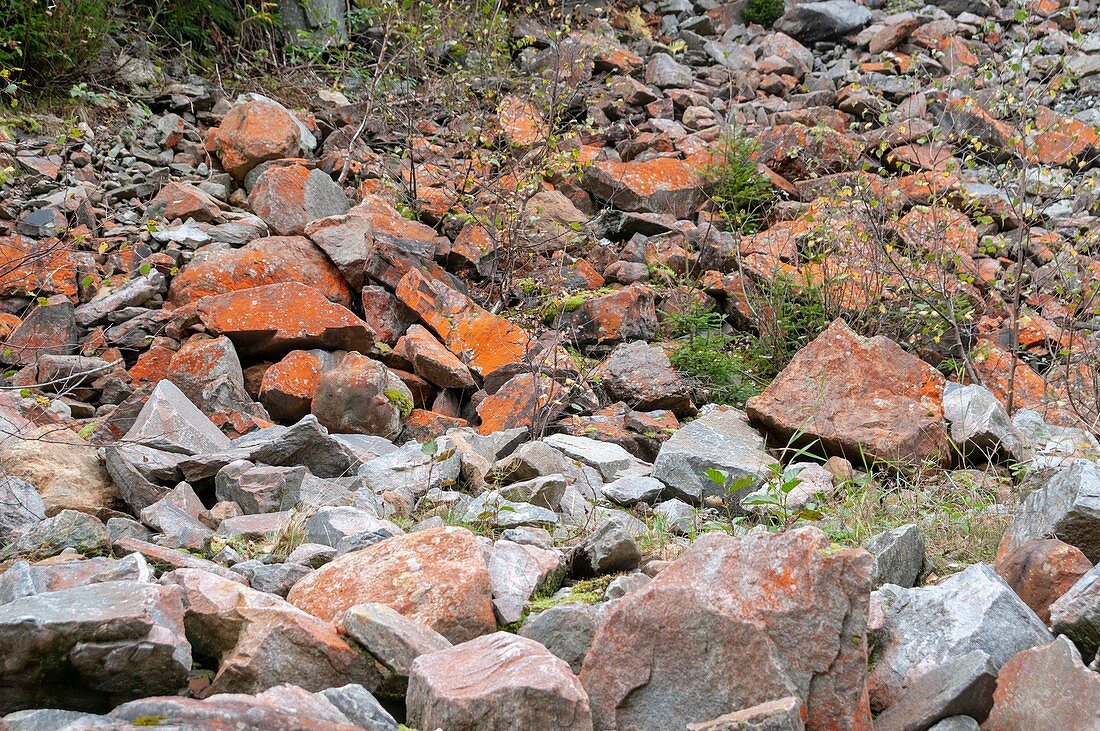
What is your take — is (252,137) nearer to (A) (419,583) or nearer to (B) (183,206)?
(B) (183,206)

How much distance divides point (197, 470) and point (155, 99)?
219 inches

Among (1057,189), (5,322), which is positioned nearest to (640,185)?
(1057,189)

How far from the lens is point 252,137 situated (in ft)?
24.3

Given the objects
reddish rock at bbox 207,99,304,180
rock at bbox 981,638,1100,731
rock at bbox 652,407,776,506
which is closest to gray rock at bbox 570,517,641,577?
rock at bbox 981,638,1100,731

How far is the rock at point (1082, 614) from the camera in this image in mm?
2059

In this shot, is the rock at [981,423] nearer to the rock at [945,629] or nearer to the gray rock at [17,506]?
the rock at [945,629]

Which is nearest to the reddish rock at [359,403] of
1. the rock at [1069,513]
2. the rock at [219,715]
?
the rock at [1069,513]

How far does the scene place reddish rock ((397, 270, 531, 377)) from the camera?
5.63 m

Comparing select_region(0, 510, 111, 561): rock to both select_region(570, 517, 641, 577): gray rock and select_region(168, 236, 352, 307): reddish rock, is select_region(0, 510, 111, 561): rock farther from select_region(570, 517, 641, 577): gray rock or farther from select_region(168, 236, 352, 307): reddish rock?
select_region(168, 236, 352, 307): reddish rock

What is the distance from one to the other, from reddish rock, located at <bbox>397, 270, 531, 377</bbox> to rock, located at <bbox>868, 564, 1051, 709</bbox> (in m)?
3.44

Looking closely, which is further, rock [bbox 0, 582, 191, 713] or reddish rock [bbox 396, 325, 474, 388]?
reddish rock [bbox 396, 325, 474, 388]

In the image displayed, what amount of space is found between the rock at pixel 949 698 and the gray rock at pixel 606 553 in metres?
0.91

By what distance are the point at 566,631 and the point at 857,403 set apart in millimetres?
3094

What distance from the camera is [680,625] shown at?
1.84 meters
